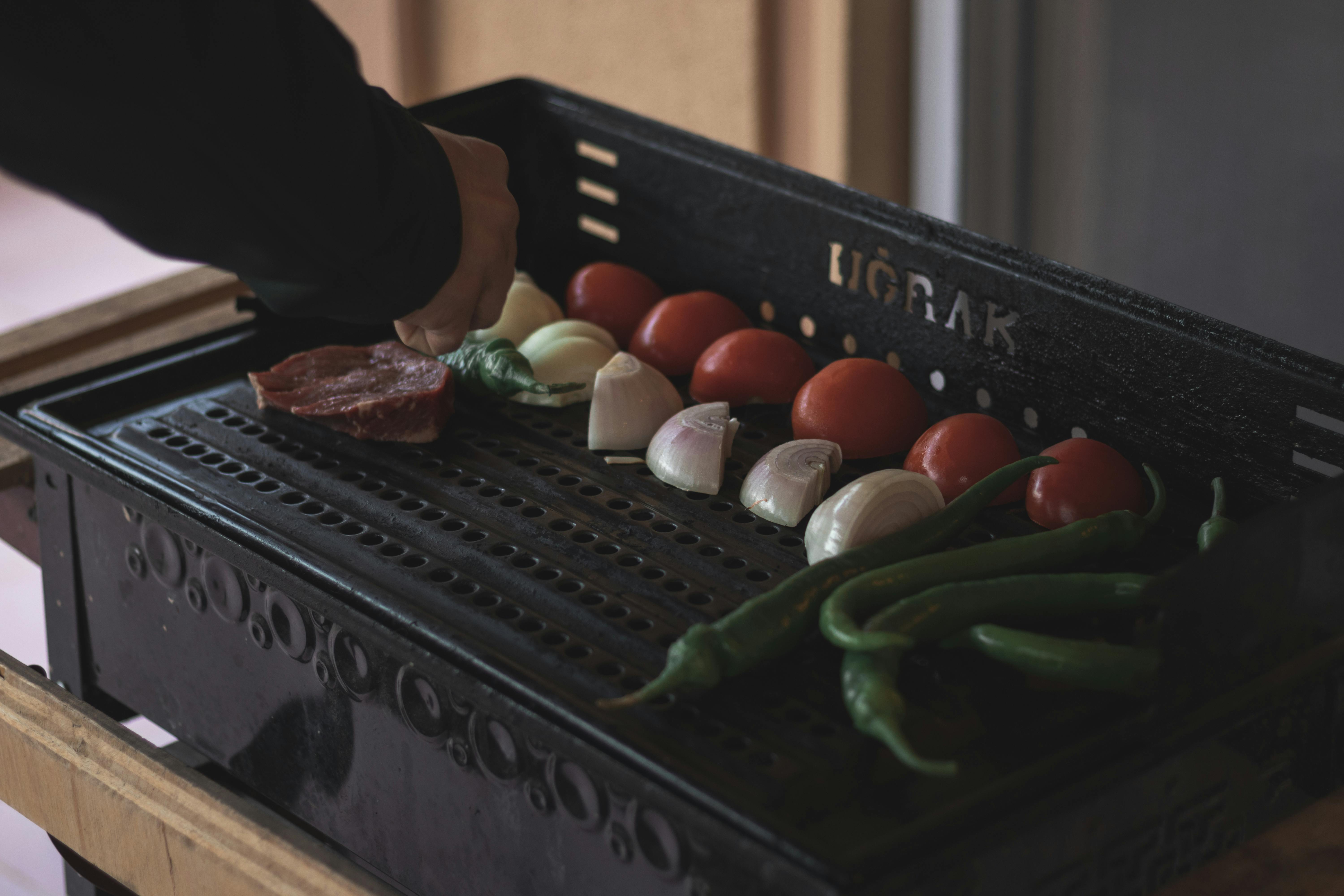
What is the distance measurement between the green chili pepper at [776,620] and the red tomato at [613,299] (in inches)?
21.9

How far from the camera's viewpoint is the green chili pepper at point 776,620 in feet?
2.98

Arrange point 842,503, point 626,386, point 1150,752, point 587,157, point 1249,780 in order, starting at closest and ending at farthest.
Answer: point 1150,752
point 1249,780
point 842,503
point 626,386
point 587,157


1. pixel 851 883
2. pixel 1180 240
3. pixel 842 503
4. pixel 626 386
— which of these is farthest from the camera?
pixel 1180 240

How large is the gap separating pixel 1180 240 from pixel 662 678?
177 cm

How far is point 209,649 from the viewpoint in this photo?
1.20 meters

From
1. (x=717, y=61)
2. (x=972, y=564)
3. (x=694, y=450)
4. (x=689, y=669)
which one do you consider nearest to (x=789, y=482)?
(x=694, y=450)

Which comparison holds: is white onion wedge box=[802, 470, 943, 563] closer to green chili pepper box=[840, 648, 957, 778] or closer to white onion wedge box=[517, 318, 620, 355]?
green chili pepper box=[840, 648, 957, 778]

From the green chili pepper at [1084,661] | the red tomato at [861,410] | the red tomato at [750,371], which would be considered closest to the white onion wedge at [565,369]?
the red tomato at [750,371]

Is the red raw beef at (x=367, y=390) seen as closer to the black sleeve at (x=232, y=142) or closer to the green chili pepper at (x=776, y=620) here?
the black sleeve at (x=232, y=142)

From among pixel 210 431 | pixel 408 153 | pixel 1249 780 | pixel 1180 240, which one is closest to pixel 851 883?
pixel 1249 780

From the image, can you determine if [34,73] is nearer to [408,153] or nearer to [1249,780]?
[408,153]

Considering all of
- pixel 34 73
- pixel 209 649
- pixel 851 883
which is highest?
pixel 34 73

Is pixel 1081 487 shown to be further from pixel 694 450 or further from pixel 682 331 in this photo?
pixel 682 331

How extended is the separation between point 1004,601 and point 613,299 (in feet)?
2.36
